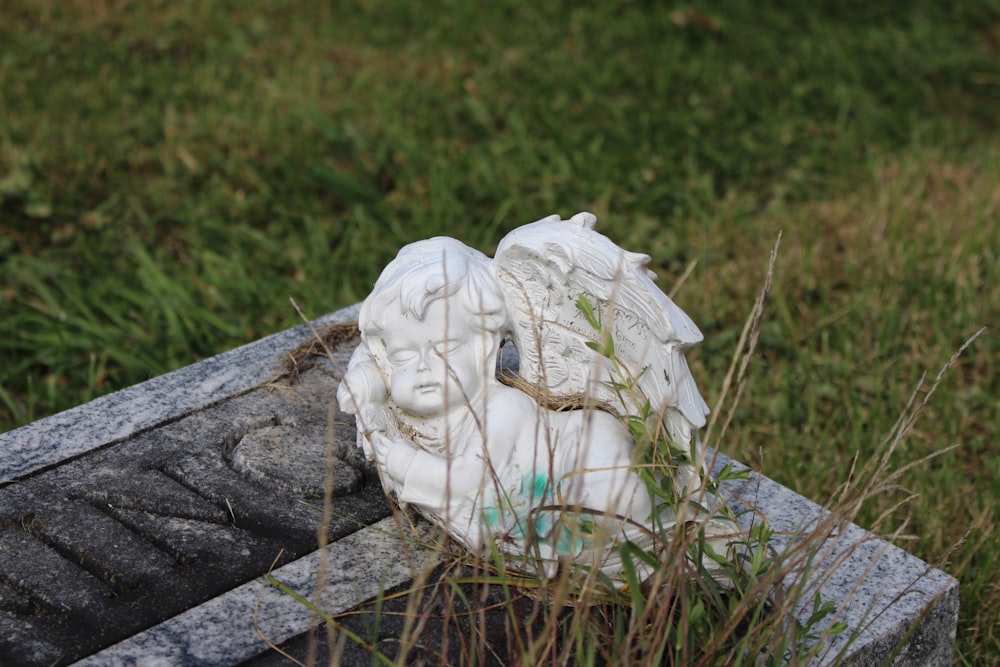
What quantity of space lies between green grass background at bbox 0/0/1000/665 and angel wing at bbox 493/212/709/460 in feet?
3.23

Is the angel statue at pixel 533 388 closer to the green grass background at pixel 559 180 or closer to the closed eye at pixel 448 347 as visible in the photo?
the closed eye at pixel 448 347

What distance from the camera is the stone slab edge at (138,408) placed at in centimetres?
253

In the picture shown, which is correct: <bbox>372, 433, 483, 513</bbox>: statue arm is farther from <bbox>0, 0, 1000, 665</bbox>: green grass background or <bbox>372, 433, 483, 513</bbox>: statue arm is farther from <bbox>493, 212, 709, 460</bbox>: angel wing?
<bbox>0, 0, 1000, 665</bbox>: green grass background

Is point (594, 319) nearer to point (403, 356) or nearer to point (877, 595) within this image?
point (403, 356)

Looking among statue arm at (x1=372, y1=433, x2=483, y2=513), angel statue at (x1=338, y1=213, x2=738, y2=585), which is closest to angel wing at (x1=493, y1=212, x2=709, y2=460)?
angel statue at (x1=338, y1=213, x2=738, y2=585)

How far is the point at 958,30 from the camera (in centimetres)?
592

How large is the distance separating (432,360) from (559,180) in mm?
2516

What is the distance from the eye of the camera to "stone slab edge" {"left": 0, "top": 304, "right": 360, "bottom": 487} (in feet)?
8.30

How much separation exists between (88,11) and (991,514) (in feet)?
14.5

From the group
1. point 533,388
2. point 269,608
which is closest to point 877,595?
point 533,388

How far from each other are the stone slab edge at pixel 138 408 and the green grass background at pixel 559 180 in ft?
2.54

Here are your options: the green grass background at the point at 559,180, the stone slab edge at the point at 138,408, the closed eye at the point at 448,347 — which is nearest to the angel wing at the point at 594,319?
the closed eye at the point at 448,347

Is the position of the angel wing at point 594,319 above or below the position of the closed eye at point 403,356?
above

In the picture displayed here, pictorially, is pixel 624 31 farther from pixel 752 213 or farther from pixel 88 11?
pixel 88 11
